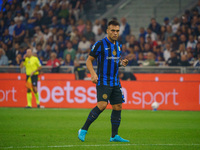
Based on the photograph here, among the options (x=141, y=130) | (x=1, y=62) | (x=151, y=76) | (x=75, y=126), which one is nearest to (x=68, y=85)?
(x=151, y=76)

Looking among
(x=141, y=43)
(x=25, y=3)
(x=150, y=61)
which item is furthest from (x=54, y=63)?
(x=25, y=3)

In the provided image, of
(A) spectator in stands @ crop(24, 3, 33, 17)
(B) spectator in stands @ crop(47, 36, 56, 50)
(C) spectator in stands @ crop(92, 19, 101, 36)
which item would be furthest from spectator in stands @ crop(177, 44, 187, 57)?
(A) spectator in stands @ crop(24, 3, 33, 17)

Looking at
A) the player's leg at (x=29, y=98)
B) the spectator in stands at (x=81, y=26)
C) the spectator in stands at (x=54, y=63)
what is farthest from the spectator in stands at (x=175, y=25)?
the player's leg at (x=29, y=98)

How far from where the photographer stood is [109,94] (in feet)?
25.0

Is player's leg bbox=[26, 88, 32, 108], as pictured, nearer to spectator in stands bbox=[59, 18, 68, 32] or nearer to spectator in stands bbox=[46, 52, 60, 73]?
spectator in stands bbox=[46, 52, 60, 73]

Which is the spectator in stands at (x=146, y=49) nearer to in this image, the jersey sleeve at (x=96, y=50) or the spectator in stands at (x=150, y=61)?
the spectator in stands at (x=150, y=61)

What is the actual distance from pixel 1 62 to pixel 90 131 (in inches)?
513

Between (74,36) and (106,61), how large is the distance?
14998mm

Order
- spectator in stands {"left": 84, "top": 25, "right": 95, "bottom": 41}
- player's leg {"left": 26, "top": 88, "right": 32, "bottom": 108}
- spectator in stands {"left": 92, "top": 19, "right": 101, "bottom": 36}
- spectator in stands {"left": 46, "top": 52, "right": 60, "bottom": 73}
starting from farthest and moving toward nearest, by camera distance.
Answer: spectator in stands {"left": 92, "top": 19, "right": 101, "bottom": 36}
spectator in stands {"left": 84, "top": 25, "right": 95, "bottom": 41}
spectator in stands {"left": 46, "top": 52, "right": 60, "bottom": 73}
player's leg {"left": 26, "top": 88, "right": 32, "bottom": 108}

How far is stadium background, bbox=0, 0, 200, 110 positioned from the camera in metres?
17.1

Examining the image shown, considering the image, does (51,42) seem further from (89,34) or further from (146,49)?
(146,49)

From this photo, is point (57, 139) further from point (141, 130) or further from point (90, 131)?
point (141, 130)

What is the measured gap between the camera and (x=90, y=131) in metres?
9.55

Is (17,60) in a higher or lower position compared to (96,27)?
lower
